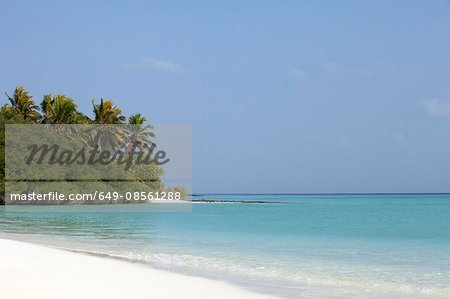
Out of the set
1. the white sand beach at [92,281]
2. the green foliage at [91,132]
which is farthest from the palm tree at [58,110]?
the white sand beach at [92,281]

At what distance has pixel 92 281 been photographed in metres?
6.34

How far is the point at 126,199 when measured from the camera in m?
48.4

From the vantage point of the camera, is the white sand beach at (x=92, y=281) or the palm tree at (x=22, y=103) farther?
the palm tree at (x=22, y=103)

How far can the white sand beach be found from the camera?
18.4 ft

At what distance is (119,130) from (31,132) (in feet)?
40.5

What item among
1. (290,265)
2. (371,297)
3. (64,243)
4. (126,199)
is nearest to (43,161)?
(126,199)

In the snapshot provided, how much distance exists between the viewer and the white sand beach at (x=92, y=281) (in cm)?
561

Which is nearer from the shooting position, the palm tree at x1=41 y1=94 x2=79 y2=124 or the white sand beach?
the white sand beach

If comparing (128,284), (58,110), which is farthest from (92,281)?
(58,110)

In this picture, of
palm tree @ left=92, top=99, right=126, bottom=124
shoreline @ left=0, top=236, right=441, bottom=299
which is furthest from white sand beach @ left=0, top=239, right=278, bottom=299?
palm tree @ left=92, top=99, right=126, bottom=124

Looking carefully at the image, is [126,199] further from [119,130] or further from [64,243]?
[64,243]

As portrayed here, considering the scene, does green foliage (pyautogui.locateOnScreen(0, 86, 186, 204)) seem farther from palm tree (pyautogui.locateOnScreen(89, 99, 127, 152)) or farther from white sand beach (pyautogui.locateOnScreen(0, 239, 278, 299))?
white sand beach (pyautogui.locateOnScreen(0, 239, 278, 299))

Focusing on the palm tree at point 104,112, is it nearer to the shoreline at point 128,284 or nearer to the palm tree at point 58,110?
the palm tree at point 58,110

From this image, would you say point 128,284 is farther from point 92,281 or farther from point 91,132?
point 91,132
